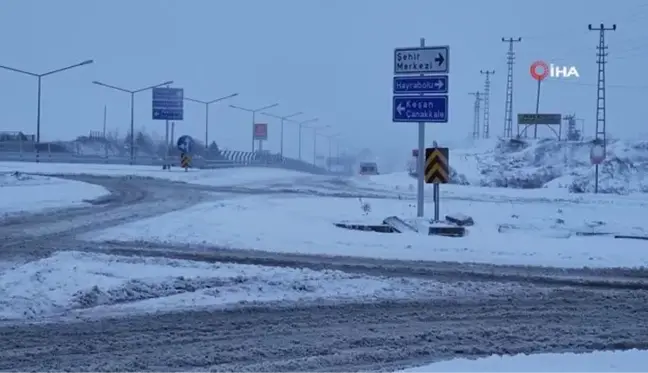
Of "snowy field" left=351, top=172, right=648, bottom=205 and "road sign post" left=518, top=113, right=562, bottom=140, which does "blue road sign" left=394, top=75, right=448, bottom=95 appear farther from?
"road sign post" left=518, top=113, right=562, bottom=140

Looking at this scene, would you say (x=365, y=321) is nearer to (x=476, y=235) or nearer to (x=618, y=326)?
(x=618, y=326)

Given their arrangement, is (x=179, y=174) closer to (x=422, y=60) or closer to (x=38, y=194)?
(x=38, y=194)

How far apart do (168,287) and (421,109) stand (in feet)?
35.1

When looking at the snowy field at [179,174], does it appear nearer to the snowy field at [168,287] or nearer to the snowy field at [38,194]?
the snowy field at [38,194]

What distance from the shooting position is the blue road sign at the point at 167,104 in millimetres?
76875

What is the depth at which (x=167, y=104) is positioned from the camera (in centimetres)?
7719

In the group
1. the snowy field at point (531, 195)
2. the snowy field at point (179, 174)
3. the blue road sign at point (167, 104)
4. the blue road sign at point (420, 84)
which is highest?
the blue road sign at point (167, 104)

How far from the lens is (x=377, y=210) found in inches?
973

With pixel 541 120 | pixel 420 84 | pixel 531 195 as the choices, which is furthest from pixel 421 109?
pixel 541 120

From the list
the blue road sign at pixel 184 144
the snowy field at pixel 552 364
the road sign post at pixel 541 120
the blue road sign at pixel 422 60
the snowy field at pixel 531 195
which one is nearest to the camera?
the snowy field at pixel 552 364

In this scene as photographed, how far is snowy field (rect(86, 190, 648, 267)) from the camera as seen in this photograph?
16.0 metres

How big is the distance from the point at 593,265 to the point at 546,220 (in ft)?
23.6

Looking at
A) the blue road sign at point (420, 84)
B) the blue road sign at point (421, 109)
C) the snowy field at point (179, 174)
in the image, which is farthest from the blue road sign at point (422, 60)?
the snowy field at point (179, 174)

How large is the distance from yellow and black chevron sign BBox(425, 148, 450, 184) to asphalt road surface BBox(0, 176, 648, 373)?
7.08 m
